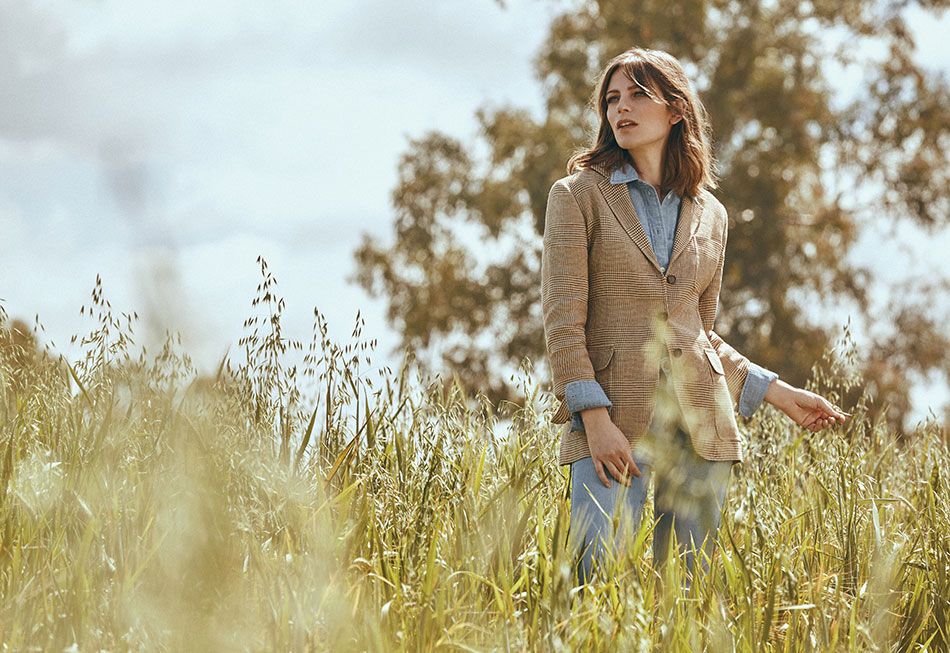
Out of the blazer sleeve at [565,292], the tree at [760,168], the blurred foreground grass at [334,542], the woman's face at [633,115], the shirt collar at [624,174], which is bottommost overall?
the blurred foreground grass at [334,542]

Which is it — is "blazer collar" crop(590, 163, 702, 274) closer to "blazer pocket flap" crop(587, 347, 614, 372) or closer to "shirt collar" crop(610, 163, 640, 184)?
"shirt collar" crop(610, 163, 640, 184)

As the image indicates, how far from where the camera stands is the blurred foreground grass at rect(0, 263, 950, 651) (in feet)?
6.12

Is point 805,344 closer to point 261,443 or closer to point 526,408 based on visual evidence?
point 526,408

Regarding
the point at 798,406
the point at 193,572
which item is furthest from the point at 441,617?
the point at 798,406

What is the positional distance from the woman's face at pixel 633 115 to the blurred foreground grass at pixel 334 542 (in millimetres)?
Answer: 742

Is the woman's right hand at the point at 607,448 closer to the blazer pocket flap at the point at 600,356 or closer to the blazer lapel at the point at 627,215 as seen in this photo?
the blazer pocket flap at the point at 600,356

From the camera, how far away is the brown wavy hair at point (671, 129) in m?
2.82

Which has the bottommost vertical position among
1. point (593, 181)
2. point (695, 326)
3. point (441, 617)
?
point (441, 617)

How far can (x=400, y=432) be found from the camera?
2746 millimetres

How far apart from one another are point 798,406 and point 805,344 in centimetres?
1345

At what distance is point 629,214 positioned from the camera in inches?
107

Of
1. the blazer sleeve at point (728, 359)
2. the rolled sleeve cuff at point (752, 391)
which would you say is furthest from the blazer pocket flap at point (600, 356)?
the rolled sleeve cuff at point (752, 391)

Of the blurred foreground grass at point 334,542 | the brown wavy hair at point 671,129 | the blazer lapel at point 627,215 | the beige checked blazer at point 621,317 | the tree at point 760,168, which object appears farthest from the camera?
the tree at point 760,168

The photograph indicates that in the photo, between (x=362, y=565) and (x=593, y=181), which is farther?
(x=593, y=181)
